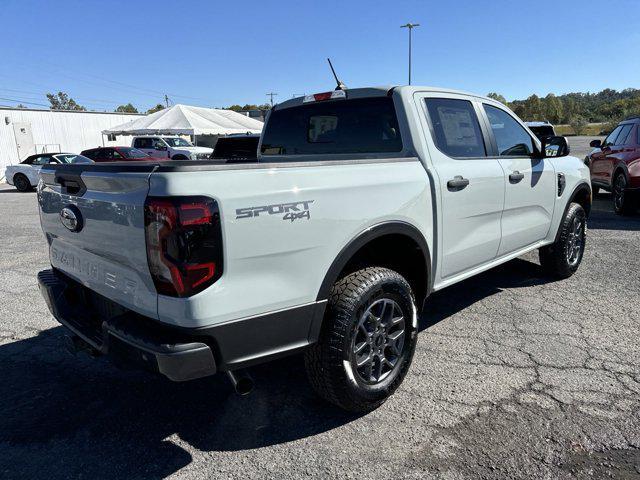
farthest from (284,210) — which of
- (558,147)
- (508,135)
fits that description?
(558,147)

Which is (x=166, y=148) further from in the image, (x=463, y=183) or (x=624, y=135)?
(x=463, y=183)

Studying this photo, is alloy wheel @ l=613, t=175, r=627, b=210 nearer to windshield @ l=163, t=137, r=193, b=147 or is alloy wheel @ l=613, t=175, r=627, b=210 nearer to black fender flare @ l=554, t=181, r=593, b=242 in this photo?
black fender flare @ l=554, t=181, r=593, b=242

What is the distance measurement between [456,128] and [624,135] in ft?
25.2

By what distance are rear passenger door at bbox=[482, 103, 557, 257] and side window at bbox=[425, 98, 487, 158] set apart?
22 cm

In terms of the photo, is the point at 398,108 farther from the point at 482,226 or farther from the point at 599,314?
the point at 599,314

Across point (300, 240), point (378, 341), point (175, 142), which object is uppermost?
point (175, 142)

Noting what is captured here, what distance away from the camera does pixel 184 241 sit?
1997mm

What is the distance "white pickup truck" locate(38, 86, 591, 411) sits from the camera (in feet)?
6.72

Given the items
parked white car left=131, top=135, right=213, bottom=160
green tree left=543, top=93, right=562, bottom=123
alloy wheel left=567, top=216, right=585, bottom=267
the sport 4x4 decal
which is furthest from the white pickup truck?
green tree left=543, top=93, right=562, bottom=123

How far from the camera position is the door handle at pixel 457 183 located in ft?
10.8

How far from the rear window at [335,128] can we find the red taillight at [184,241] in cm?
171

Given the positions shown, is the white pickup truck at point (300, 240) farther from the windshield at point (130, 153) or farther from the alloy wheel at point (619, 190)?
the windshield at point (130, 153)

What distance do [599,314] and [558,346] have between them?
91 centimetres

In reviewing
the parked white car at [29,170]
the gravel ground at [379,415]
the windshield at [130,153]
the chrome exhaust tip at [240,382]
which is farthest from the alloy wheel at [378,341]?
the windshield at [130,153]
